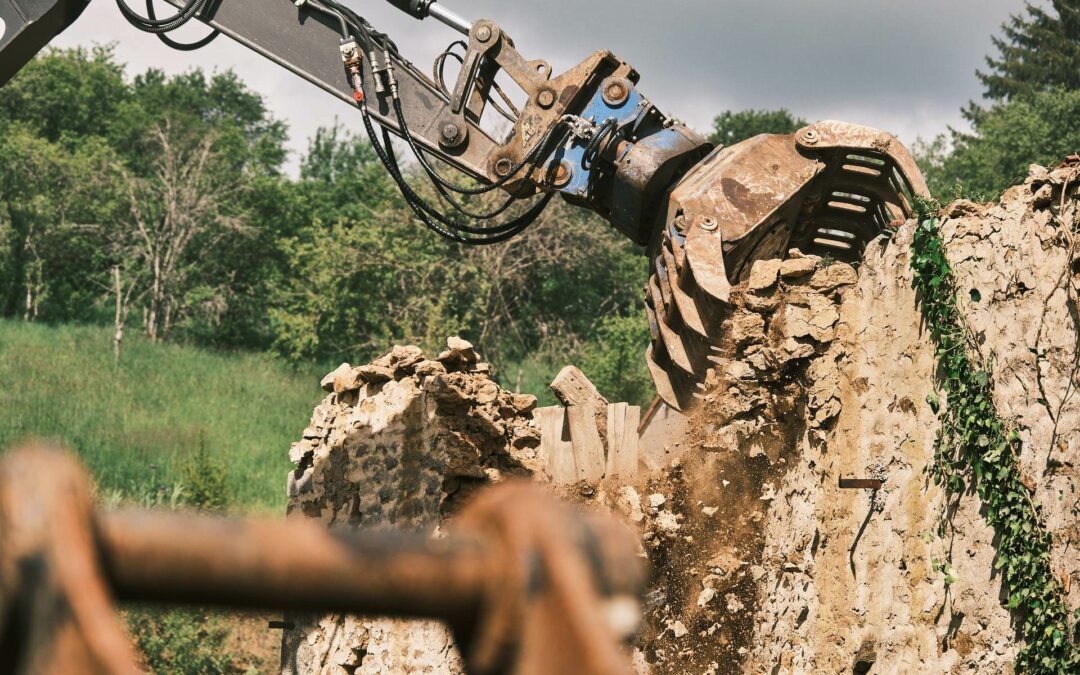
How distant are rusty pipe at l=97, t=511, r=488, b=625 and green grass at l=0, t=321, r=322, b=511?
19574mm

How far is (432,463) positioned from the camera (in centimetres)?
820

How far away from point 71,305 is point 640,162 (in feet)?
102

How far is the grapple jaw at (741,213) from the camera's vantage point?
7.52 m

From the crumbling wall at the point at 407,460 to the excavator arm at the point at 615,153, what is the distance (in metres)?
1.00

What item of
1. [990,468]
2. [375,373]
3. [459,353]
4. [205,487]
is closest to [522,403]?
[459,353]

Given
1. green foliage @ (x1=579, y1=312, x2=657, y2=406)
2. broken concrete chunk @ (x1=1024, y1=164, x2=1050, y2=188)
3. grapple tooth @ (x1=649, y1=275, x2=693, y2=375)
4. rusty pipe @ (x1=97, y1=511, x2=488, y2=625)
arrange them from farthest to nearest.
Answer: green foliage @ (x1=579, y1=312, x2=657, y2=406), grapple tooth @ (x1=649, y1=275, x2=693, y2=375), broken concrete chunk @ (x1=1024, y1=164, x2=1050, y2=188), rusty pipe @ (x1=97, y1=511, x2=488, y2=625)

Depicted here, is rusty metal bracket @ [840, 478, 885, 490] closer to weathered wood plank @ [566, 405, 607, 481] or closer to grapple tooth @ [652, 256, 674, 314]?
grapple tooth @ [652, 256, 674, 314]

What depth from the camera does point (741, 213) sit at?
25.1ft

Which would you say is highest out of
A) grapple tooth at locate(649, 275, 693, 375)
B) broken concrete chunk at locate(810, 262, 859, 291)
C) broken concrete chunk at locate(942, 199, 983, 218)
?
broken concrete chunk at locate(942, 199, 983, 218)

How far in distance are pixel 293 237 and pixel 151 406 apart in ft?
35.1

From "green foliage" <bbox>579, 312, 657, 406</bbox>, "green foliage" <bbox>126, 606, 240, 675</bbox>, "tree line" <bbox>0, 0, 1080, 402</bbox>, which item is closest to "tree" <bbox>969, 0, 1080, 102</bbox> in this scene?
"tree line" <bbox>0, 0, 1080, 402</bbox>

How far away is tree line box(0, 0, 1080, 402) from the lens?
27.6 meters

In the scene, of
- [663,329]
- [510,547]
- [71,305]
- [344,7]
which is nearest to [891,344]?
[663,329]

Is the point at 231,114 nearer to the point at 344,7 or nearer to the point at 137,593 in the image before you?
the point at 344,7
